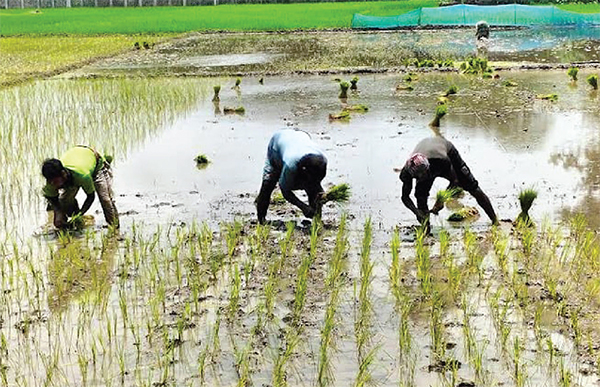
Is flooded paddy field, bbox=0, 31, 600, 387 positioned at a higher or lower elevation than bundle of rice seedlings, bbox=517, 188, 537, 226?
lower

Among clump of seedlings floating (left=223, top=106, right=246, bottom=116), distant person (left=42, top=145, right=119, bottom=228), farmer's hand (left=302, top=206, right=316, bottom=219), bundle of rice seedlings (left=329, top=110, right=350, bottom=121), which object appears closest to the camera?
distant person (left=42, top=145, right=119, bottom=228)

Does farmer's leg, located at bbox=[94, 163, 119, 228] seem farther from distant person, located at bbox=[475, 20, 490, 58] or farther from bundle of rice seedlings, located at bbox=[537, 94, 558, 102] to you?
distant person, located at bbox=[475, 20, 490, 58]

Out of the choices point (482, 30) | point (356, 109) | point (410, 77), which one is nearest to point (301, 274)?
point (356, 109)

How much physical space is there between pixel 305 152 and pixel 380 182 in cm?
173

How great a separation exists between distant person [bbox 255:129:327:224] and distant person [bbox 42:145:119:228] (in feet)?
3.45

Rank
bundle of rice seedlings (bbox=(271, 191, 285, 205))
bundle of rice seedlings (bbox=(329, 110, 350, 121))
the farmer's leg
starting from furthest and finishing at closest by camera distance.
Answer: bundle of rice seedlings (bbox=(329, 110, 350, 121))
bundle of rice seedlings (bbox=(271, 191, 285, 205))
the farmer's leg

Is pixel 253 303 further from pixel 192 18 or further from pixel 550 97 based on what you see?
pixel 192 18

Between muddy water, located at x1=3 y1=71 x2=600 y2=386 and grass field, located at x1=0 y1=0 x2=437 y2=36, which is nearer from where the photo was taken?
muddy water, located at x1=3 y1=71 x2=600 y2=386

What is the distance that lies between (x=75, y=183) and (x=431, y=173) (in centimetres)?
233

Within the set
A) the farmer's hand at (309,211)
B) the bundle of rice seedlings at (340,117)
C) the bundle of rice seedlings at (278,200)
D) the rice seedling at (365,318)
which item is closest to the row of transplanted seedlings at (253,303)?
the rice seedling at (365,318)

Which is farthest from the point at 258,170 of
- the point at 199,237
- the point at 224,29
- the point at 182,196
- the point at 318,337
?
the point at 224,29

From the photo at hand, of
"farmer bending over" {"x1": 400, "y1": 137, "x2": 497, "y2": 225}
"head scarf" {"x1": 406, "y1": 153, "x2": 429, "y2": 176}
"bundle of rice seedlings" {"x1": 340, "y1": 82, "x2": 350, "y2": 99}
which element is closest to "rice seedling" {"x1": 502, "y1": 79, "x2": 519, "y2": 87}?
"bundle of rice seedlings" {"x1": 340, "y1": 82, "x2": 350, "y2": 99}

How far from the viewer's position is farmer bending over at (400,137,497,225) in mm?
5398

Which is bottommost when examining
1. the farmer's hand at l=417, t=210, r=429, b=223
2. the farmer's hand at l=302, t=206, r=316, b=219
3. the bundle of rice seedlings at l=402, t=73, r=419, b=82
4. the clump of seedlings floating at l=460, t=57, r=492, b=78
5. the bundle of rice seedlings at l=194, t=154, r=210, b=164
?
the bundle of rice seedlings at l=194, t=154, r=210, b=164
